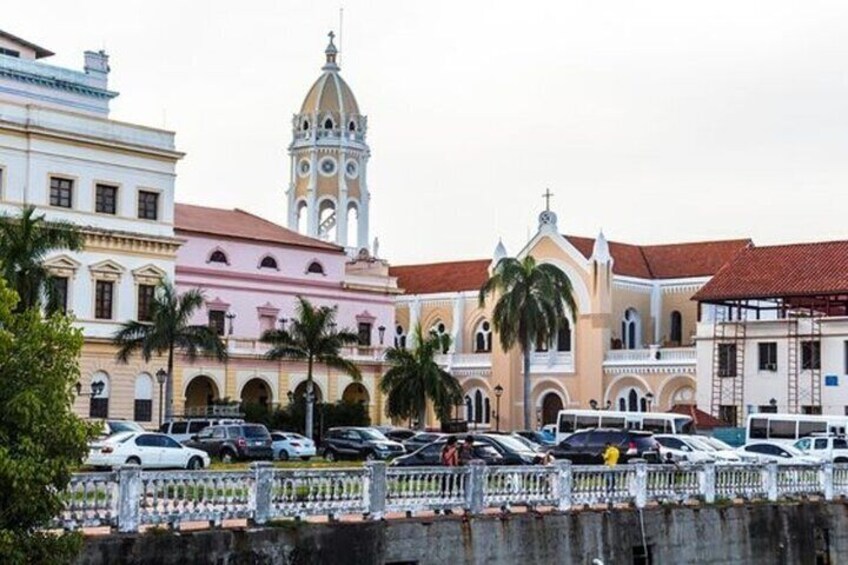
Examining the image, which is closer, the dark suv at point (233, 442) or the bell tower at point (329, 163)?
the dark suv at point (233, 442)

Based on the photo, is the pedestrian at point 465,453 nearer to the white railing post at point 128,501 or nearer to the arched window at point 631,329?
the white railing post at point 128,501

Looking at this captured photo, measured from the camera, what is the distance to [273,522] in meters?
24.4

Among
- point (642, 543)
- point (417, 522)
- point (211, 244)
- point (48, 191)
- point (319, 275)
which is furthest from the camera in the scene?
point (319, 275)

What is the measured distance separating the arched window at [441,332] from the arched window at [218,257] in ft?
60.7

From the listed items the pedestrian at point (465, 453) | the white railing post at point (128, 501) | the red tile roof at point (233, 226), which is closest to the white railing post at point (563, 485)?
the pedestrian at point (465, 453)

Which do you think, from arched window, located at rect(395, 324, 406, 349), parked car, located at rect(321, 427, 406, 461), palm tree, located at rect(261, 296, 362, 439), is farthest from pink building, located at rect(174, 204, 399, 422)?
parked car, located at rect(321, 427, 406, 461)

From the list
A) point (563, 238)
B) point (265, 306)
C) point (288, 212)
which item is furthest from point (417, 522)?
point (288, 212)

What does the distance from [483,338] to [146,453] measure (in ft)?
177

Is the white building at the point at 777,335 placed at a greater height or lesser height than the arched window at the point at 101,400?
greater

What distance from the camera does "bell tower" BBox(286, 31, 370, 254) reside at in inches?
4350

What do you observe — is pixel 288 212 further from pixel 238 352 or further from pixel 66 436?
pixel 66 436

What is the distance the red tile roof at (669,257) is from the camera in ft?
297

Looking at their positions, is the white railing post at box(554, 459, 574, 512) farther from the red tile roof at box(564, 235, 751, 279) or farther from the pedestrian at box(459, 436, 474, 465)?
the red tile roof at box(564, 235, 751, 279)

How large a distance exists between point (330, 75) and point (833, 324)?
5172 centimetres
